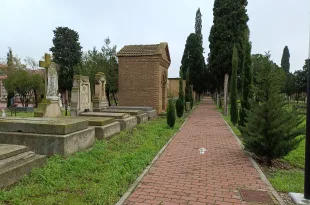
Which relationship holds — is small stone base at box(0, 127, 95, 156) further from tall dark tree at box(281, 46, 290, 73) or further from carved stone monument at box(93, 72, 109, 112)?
tall dark tree at box(281, 46, 290, 73)

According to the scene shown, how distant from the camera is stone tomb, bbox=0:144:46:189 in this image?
4459mm

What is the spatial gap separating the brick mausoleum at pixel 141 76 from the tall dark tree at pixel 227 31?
6552 mm

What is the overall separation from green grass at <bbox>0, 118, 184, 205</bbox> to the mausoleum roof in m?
12.0

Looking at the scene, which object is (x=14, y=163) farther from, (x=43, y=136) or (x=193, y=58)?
(x=193, y=58)

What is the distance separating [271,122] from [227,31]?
709 inches

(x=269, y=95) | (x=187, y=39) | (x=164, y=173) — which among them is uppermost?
(x=187, y=39)

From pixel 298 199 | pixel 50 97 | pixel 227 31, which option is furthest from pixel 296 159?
pixel 227 31

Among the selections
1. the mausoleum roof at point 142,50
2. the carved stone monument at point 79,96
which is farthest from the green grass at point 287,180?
the mausoleum roof at point 142,50

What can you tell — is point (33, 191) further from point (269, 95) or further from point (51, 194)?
point (269, 95)

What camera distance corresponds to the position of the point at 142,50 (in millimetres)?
19516

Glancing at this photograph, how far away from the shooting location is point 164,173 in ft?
19.2

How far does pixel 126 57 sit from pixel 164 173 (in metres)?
14.6

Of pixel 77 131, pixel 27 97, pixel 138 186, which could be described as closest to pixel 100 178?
pixel 138 186

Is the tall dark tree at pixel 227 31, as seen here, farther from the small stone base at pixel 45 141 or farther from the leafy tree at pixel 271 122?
the small stone base at pixel 45 141
